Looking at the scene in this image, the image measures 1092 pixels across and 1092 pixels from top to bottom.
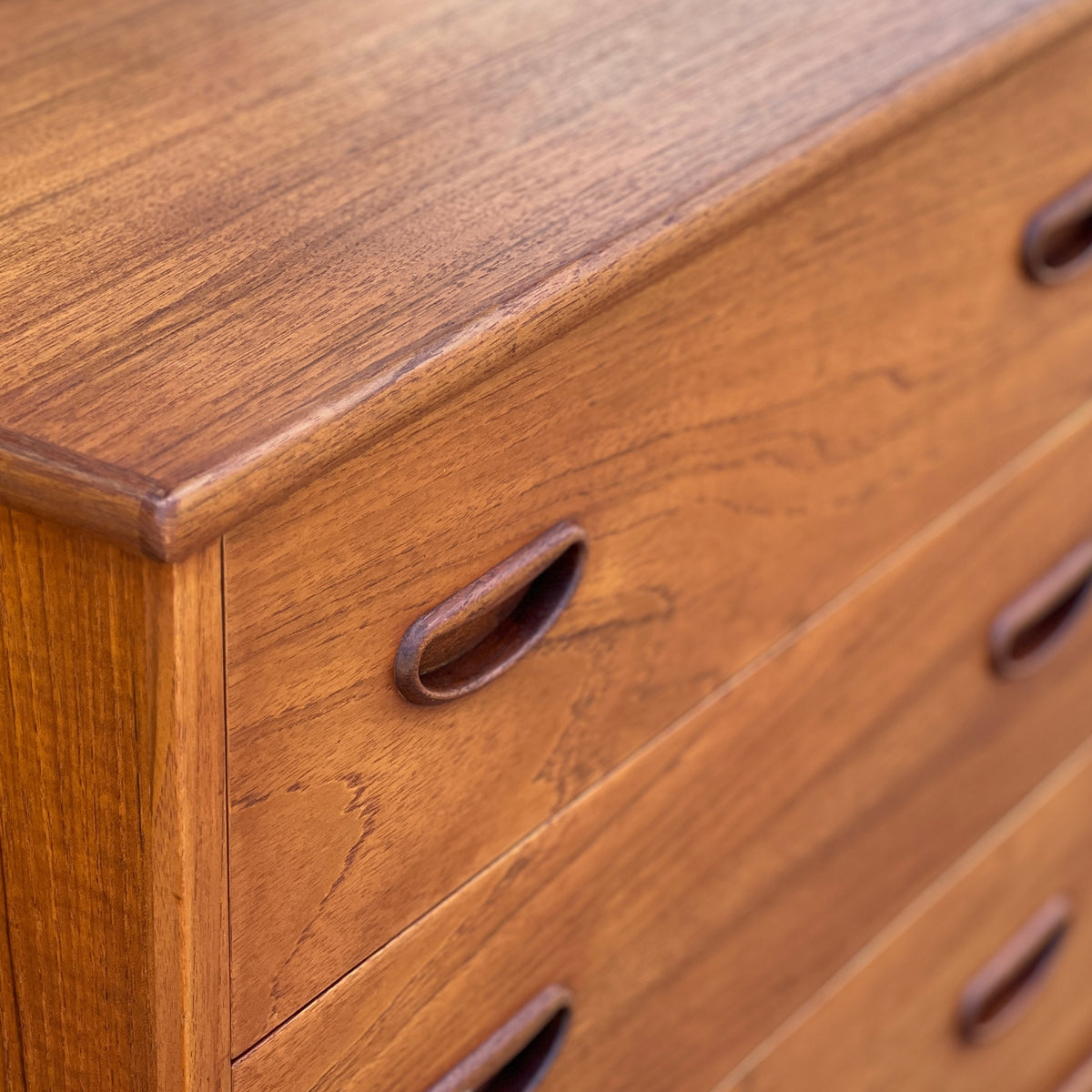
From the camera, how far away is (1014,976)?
118 cm

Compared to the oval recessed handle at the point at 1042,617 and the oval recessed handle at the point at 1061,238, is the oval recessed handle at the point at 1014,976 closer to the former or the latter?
the oval recessed handle at the point at 1042,617

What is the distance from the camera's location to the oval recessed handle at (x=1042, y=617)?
0.90 m

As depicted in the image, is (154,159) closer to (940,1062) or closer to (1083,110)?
(1083,110)

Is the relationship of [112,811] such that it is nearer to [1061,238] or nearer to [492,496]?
[492,496]

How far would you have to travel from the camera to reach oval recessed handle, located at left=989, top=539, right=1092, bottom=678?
90cm

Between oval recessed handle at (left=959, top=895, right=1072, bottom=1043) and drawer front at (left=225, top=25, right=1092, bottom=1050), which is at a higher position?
drawer front at (left=225, top=25, right=1092, bottom=1050)

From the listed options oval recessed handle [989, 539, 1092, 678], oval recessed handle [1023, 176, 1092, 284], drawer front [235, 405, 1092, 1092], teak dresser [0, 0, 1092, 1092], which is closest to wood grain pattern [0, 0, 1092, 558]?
teak dresser [0, 0, 1092, 1092]

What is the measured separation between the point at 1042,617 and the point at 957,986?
0.29 m

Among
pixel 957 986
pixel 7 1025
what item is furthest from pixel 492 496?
pixel 957 986

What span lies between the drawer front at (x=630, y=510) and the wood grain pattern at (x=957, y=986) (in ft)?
1.06

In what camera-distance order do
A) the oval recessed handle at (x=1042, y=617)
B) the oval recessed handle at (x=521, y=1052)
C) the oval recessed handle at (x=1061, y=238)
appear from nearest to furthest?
the oval recessed handle at (x=521, y=1052), the oval recessed handle at (x=1061, y=238), the oval recessed handle at (x=1042, y=617)

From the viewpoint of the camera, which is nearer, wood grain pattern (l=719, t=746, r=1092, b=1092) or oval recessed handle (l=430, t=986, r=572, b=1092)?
oval recessed handle (l=430, t=986, r=572, b=1092)

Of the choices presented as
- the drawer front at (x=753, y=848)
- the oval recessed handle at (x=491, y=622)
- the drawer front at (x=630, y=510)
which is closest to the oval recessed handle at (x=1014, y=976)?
the drawer front at (x=753, y=848)

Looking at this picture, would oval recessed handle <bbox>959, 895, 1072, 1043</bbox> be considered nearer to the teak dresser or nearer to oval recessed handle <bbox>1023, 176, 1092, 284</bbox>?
the teak dresser
